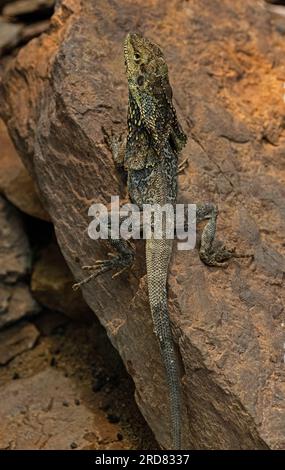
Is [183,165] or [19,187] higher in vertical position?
[183,165]

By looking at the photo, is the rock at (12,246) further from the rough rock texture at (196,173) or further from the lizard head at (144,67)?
the lizard head at (144,67)

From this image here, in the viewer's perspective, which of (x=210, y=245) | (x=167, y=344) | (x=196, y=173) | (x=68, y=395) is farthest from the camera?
(x=68, y=395)

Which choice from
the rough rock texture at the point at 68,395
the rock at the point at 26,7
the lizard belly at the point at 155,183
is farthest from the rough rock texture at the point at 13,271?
the rock at the point at 26,7

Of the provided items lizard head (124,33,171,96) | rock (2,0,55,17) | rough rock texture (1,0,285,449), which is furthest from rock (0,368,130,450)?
rock (2,0,55,17)

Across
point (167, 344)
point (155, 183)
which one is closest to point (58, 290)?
point (155, 183)

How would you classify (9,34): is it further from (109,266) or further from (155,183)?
(109,266)

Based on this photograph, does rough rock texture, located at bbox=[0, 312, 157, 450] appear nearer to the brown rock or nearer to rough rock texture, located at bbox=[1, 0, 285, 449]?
rough rock texture, located at bbox=[1, 0, 285, 449]
